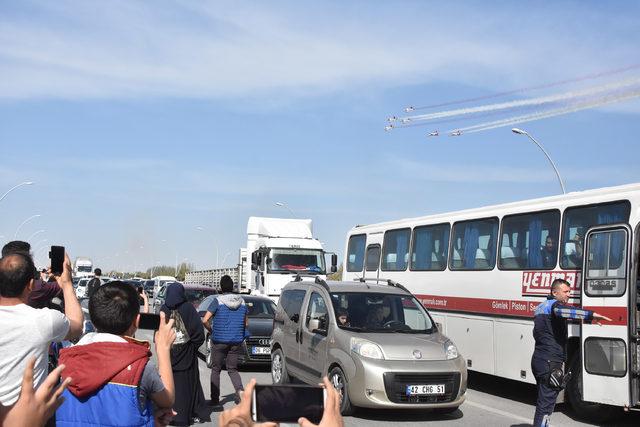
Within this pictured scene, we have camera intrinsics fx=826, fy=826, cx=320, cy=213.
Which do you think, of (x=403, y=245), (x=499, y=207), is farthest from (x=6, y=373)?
(x=403, y=245)

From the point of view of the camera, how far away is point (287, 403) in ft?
7.57

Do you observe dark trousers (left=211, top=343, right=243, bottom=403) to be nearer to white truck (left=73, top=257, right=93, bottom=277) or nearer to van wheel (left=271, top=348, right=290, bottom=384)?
van wheel (left=271, top=348, right=290, bottom=384)

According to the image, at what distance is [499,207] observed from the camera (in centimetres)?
1457

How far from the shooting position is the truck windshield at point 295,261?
27.2m

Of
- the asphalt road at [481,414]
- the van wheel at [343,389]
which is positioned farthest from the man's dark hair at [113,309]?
the van wheel at [343,389]

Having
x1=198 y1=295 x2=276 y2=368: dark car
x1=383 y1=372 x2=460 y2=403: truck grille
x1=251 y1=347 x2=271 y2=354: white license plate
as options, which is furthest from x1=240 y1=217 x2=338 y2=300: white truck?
x1=383 y1=372 x2=460 y2=403: truck grille

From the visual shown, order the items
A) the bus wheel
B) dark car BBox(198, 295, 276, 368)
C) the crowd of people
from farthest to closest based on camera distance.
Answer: dark car BBox(198, 295, 276, 368), the bus wheel, the crowd of people

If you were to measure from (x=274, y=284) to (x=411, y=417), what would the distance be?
15.6 m

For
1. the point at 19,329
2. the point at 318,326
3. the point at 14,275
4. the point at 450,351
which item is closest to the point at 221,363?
the point at 318,326

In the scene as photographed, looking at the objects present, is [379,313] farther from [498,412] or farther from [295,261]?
[295,261]

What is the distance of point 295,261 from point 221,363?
15816 millimetres

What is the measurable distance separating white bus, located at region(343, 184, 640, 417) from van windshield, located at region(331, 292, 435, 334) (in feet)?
6.37

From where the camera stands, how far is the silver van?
10766 mm

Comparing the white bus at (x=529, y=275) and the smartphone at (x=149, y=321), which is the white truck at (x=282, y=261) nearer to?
the white bus at (x=529, y=275)
